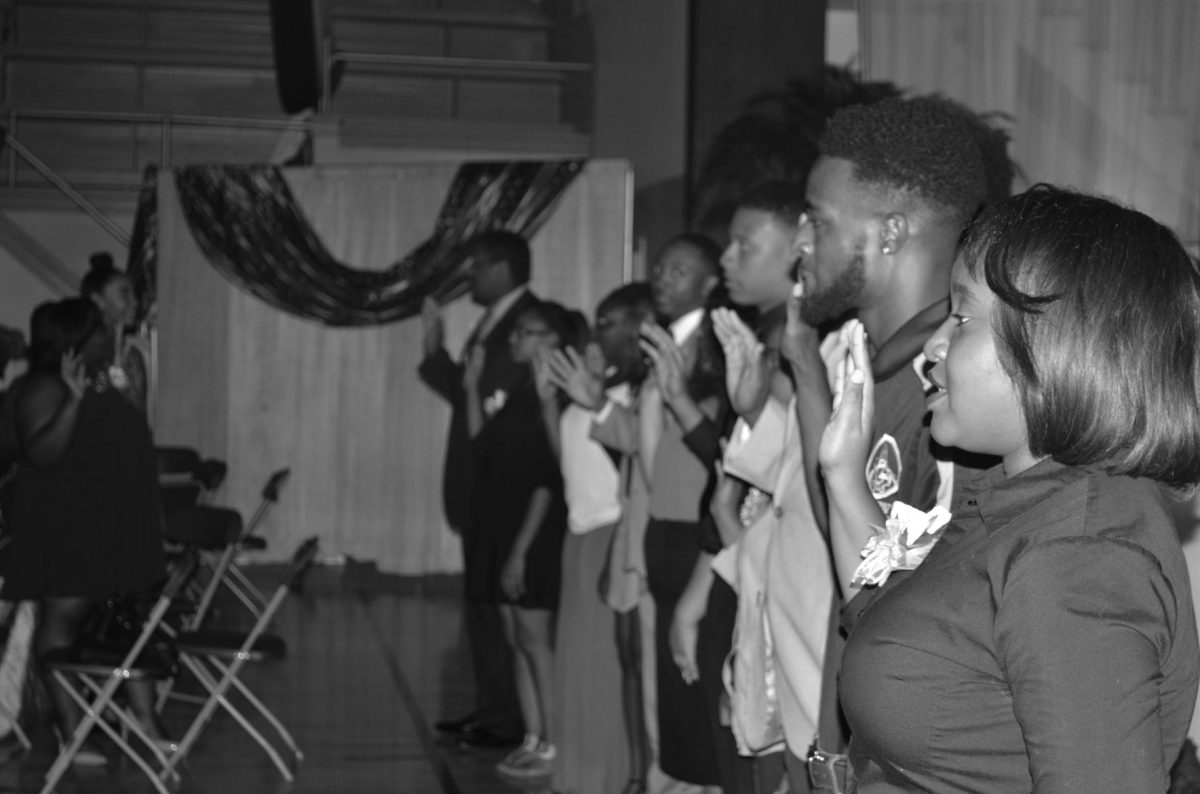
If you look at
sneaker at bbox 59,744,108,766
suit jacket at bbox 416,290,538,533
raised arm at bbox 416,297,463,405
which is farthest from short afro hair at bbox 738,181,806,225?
raised arm at bbox 416,297,463,405

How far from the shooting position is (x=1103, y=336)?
1.29 m

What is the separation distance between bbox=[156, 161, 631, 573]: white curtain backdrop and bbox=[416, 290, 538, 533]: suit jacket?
7.10ft

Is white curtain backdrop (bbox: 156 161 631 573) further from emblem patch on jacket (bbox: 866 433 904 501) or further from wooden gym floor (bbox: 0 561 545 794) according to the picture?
emblem patch on jacket (bbox: 866 433 904 501)

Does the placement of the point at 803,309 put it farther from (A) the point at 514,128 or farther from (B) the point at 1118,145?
(A) the point at 514,128

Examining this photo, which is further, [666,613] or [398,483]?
[398,483]

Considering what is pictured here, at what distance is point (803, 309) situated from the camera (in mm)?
2334

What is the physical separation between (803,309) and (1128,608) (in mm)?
1167

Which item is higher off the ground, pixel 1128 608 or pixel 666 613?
pixel 1128 608

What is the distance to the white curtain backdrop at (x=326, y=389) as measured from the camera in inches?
359

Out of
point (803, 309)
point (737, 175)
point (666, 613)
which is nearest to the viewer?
point (803, 309)

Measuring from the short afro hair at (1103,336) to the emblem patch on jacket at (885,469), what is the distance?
2.38 ft

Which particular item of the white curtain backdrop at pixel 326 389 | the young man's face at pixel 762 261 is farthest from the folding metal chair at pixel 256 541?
the young man's face at pixel 762 261

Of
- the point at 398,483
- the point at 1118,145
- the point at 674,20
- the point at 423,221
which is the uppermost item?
the point at 674,20

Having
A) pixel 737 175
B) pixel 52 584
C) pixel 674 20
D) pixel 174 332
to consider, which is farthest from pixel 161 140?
pixel 737 175
